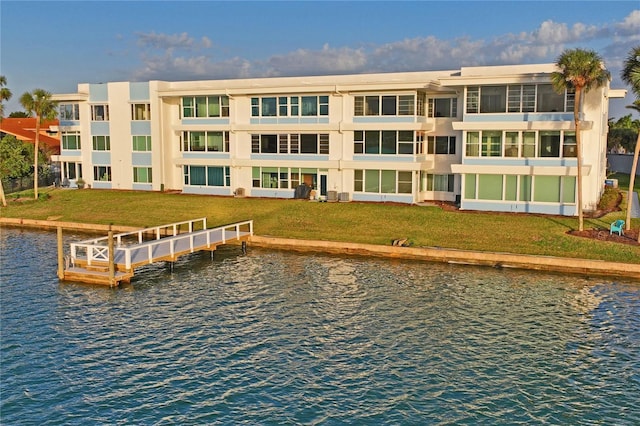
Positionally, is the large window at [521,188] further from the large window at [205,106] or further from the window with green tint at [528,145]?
the large window at [205,106]

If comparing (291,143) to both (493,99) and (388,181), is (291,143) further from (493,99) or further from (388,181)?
(493,99)

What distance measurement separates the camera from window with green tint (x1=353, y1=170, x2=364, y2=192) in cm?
4844

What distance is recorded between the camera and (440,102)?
156 ft

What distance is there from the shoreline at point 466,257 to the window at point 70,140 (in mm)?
28053

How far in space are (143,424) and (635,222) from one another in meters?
31.7

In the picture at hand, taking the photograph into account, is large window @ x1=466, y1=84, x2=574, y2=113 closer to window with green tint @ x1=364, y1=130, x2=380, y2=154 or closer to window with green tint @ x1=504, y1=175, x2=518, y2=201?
window with green tint @ x1=504, y1=175, x2=518, y2=201

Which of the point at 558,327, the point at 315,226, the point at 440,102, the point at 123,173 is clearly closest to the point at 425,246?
the point at 315,226

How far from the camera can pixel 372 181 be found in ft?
158

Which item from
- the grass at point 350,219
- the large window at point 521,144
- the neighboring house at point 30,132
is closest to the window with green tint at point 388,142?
the grass at point 350,219

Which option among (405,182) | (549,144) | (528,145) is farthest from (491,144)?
(405,182)

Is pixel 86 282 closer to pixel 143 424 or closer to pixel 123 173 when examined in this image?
pixel 143 424

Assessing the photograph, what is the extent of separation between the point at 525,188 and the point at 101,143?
38541mm

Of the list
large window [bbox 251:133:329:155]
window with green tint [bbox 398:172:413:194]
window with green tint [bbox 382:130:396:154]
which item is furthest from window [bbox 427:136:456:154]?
large window [bbox 251:133:329:155]

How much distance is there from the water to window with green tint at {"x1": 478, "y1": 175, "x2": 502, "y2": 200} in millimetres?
12458
